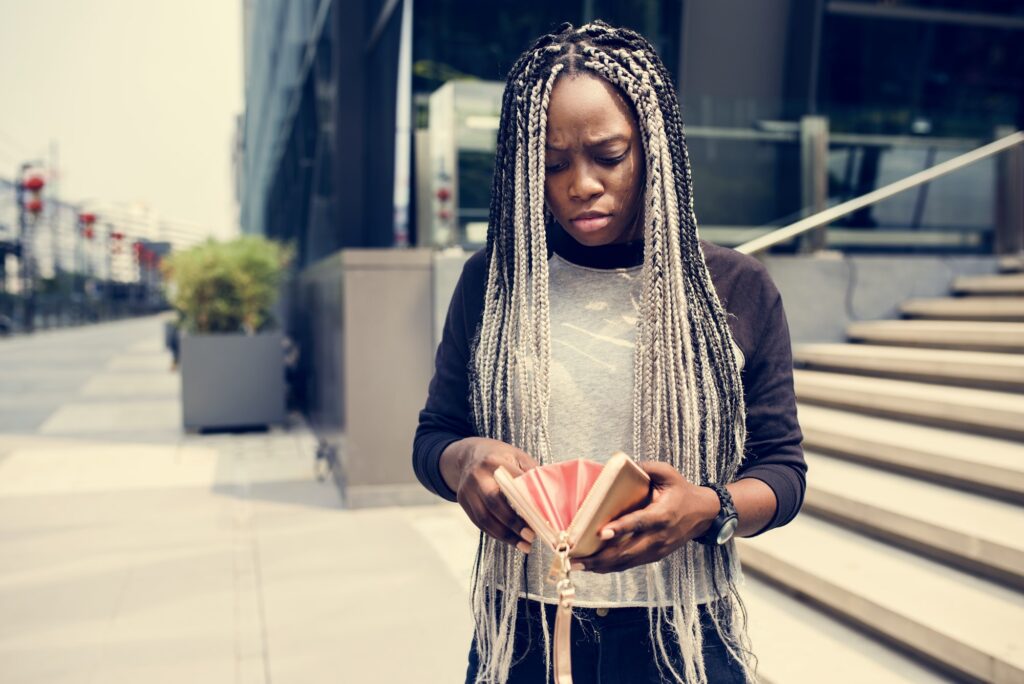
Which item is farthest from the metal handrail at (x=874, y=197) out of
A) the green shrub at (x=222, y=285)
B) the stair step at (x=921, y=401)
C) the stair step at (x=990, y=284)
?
the green shrub at (x=222, y=285)

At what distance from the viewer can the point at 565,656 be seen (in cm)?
119

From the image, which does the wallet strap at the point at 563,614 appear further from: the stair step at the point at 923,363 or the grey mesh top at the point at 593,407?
the stair step at the point at 923,363

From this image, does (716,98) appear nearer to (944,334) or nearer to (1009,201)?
(944,334)

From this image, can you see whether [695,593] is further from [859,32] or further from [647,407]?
[859,32]

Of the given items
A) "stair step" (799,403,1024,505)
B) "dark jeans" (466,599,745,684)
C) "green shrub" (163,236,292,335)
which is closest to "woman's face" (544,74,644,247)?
"dark jeans" (466,599,745,684)

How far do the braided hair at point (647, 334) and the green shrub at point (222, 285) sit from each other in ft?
27.7

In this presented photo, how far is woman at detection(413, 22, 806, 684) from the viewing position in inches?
52.7

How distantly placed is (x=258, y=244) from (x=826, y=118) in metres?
5.91

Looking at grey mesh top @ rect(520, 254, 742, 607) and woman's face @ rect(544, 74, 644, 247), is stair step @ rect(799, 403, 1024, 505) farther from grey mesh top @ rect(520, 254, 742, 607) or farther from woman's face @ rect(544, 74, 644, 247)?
woman's face @ rect(544, 74, 644, 247)

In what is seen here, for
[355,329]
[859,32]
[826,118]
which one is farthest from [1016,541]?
[859,32]

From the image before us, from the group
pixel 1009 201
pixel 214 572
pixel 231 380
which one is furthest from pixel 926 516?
pixel 231 380

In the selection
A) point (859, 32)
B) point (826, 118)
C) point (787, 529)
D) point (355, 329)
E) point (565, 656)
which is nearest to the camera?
point (565, 656)

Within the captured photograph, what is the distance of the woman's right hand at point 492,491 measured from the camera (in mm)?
1161

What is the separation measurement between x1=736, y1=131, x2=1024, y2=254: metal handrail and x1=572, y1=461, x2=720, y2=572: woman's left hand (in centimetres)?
482
